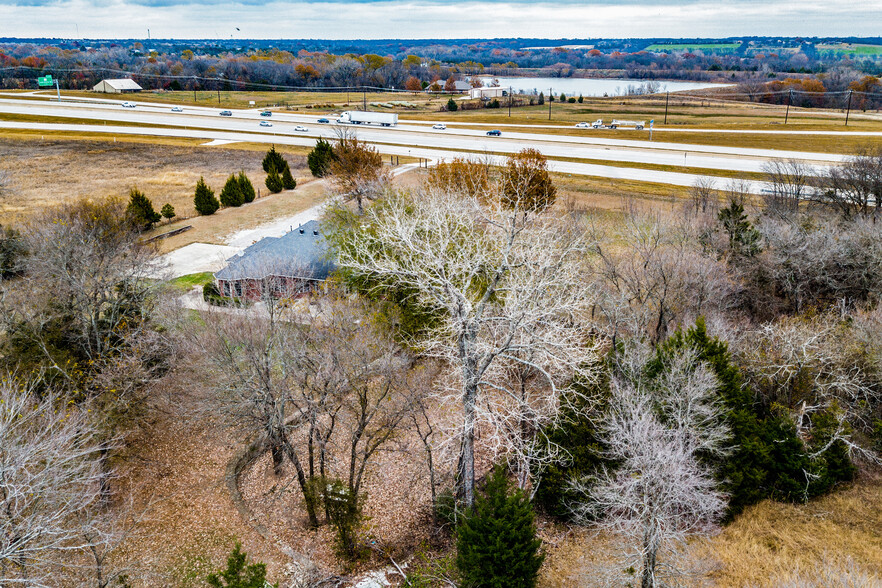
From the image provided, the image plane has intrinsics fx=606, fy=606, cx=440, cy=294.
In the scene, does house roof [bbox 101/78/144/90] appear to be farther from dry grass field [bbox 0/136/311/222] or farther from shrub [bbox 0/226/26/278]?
shrub [bbox 0/226/26/278]

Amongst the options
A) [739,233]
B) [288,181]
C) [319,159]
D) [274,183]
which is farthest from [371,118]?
[739,233]

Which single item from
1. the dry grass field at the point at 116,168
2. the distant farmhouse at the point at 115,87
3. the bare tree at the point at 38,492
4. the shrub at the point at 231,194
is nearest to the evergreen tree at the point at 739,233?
the bare tree at the point at 38,492

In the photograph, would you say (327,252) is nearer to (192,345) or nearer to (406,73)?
(192,345)

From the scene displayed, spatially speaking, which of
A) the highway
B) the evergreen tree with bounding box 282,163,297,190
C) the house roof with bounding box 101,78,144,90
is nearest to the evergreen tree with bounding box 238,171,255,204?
the evergreen tree with bounding box 282,163,297,190

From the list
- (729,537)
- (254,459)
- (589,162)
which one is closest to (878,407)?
(729,537)

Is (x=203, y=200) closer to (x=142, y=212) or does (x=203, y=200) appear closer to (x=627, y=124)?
(x=142, y=212)

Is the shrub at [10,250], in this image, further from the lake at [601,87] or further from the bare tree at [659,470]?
the lake at [601,87]
